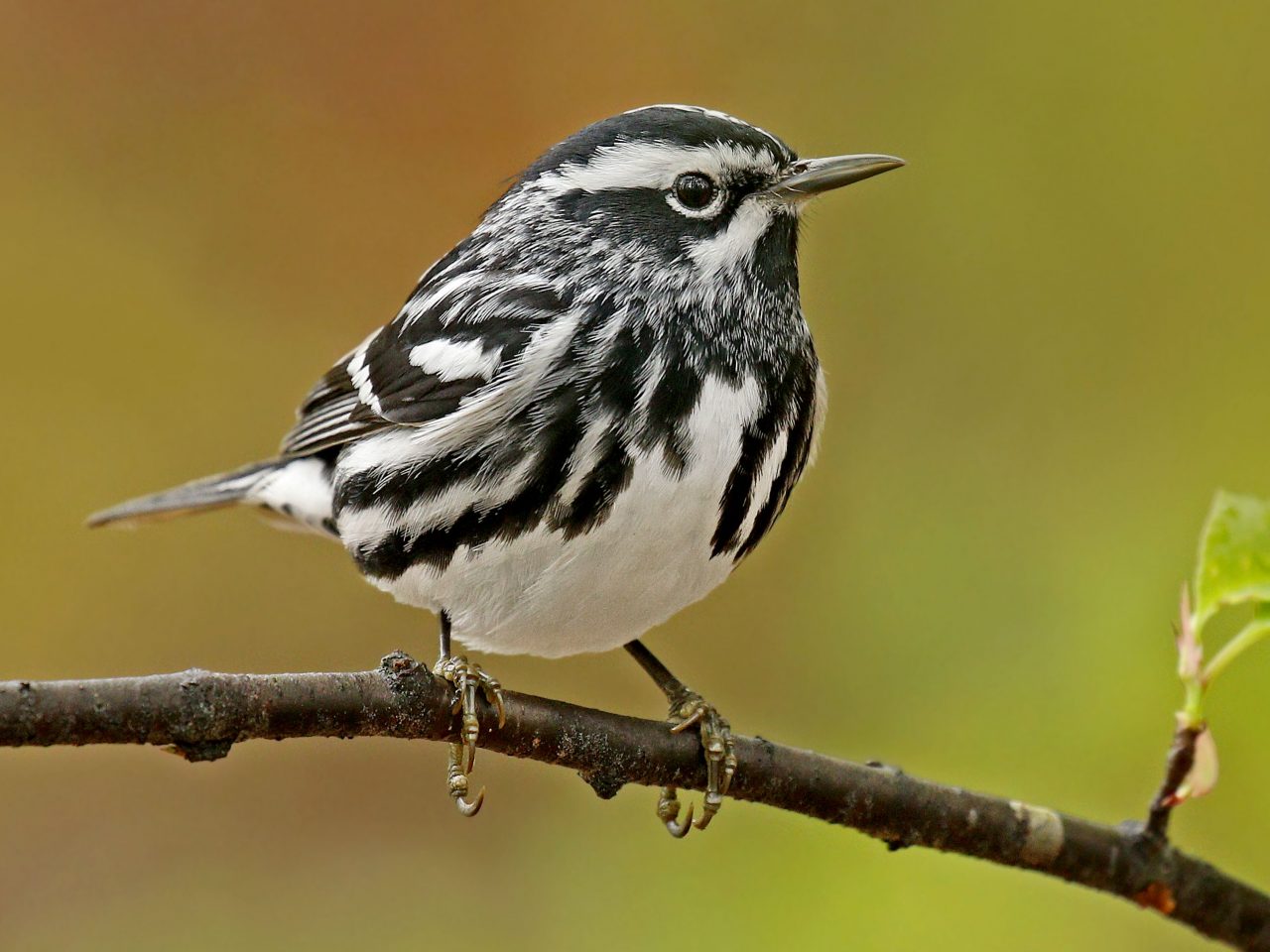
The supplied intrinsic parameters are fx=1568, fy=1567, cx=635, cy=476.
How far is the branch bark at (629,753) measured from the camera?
1762 millimetres

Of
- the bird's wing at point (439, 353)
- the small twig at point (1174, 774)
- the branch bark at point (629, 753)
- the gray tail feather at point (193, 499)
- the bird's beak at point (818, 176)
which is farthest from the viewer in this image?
the gray tail feather at point (193, 499)

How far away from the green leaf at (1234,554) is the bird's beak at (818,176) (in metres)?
0.96

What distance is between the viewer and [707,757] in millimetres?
2533

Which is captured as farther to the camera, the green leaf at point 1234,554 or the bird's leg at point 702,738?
the bird's leg at point 702,738

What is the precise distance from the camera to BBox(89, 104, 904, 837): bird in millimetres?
2555

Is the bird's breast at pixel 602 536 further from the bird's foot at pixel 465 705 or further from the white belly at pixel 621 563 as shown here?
the bird's foot at pixel 465 705

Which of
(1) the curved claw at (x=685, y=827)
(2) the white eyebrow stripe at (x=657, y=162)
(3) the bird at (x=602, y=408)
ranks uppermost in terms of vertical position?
(2) the white eyebrow stripe at (x=657, y=162)

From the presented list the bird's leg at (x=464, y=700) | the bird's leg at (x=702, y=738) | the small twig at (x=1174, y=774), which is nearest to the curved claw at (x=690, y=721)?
the bird's leg at (x=702, y=738)

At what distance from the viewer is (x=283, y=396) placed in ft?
14.8

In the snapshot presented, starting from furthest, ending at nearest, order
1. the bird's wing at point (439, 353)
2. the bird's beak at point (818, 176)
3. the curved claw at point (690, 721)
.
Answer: the bird's beak at point (818, 176), the bird's wing at point (439, 353), the curved claw at point (690, 721)

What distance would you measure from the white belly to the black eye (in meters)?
0.41

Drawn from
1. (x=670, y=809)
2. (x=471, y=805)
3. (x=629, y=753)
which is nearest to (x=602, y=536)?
(x=629, y=753)

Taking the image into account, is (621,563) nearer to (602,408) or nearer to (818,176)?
(602,408)

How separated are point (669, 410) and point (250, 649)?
2.11 meters
